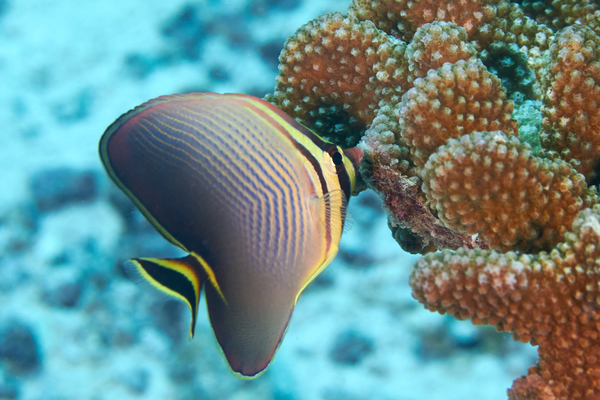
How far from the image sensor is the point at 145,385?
283 cm

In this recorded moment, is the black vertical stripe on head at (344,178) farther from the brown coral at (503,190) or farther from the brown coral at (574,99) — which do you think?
the brown coral at (574,99)

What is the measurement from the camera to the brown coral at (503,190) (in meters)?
1.36

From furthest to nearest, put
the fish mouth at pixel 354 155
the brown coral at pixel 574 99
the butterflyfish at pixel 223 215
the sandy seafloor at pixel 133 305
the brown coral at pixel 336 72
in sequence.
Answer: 1. the sandy seafloor at pixel 133 305
2. the brown coral at pixel 336 72
3. the brown coral at pixel 574 99
4. the fish mouth at pixel 354 155
5. the butterflyfish at pixel 223 215

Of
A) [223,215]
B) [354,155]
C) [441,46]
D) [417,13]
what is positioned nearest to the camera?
[223,215]

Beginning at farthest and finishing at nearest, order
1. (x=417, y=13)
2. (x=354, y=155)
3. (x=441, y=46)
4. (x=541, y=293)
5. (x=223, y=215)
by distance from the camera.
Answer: (x=417, y=13) → (x=441, y=46) → (x=354, y=155) → (x=541, y=293) → (x=223, y=215)

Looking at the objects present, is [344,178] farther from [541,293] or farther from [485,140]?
[541,293]

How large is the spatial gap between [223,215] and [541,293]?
3.71ft

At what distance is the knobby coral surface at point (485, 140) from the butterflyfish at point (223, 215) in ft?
1.75

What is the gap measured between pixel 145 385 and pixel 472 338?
2.47 metres

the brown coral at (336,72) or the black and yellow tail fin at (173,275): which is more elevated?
the brown coral at (336,72)

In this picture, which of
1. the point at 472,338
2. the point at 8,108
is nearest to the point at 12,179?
the point at 8,108

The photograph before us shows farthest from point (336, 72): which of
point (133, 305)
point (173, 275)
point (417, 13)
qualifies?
point (133, 305)

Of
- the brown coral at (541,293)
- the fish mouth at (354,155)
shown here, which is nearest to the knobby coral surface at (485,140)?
the brown coral at (541,293)

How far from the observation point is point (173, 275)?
117 centimetres
